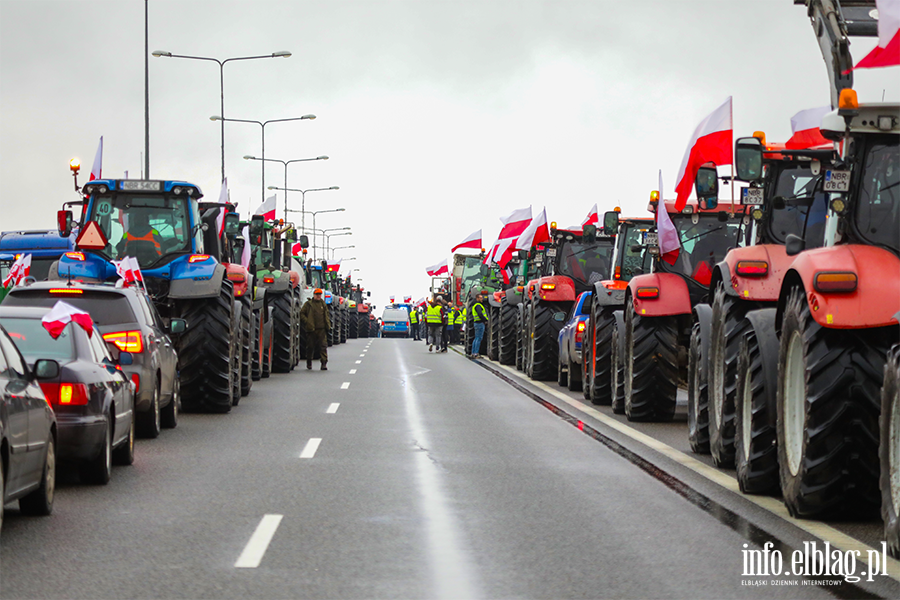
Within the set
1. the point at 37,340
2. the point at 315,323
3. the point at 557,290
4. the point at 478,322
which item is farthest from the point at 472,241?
the point at 37,340

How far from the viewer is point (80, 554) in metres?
7.81

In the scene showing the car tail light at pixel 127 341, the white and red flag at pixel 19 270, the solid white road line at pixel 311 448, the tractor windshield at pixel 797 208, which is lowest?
the solid white road line at pixel 311 448

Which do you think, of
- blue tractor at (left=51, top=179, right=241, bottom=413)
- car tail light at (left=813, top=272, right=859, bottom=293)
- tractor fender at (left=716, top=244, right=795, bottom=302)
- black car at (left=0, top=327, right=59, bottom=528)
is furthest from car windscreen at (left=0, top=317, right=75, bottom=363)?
blue tractor at (left=51, top=179, right=241, bottom=413)

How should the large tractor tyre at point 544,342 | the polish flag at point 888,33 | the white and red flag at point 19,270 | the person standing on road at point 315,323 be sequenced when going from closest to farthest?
the polish flag at point 888,33 → the white and red flag at point 19,270 → the large tractor tyre at point 544,342 → the person standing on road at point 315,323

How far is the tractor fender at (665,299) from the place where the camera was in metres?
16.5

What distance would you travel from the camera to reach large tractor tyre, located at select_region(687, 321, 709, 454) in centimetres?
1295

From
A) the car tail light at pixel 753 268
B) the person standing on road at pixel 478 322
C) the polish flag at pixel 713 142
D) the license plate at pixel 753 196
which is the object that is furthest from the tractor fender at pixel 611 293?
the person standing on road at pixel 478 322

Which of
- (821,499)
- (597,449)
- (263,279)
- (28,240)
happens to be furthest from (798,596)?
(28,240)

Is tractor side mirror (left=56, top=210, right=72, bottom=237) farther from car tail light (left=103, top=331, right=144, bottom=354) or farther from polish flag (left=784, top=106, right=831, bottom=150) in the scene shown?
polish flag (left=784, top=106, right=831, bottom=150)

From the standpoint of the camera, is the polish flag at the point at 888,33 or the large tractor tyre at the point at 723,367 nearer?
the polish flag at the point at 888,33

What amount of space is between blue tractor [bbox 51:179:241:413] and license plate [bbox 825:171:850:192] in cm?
1045

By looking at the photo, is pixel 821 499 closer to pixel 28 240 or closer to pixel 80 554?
pixel 80 554

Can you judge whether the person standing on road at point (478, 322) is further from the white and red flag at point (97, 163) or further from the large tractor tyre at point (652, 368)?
the large tractor tyre at point (652, 368)

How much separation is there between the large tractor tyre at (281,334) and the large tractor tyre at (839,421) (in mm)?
20334
